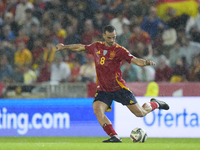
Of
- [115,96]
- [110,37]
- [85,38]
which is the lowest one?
[115,96]

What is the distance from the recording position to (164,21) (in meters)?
12.2

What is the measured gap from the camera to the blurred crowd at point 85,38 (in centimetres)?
1079

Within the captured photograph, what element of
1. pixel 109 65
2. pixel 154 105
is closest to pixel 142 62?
pixel 109 65

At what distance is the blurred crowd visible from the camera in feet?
35.4

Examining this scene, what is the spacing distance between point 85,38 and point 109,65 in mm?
5336

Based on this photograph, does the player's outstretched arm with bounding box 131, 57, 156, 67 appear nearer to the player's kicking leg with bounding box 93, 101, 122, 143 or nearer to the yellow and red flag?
the player's kicking leg with bounding box 93, 101, 122, 143

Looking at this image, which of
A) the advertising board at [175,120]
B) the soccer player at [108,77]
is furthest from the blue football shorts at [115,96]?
the advertising board at [175,120]

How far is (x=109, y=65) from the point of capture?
7.14m

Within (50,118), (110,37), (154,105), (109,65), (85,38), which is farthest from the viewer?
(85,38)

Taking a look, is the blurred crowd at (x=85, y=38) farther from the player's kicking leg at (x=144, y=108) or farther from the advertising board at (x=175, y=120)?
the player's kicking leg at (x=144, y=108)

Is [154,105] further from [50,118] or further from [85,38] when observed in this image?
[85,38]

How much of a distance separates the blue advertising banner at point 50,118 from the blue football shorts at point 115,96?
8.29 feet

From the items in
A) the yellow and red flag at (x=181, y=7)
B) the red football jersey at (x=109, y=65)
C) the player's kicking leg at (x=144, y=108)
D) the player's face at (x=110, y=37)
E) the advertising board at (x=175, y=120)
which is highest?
the yellow and red flag at (x=181, y=7)

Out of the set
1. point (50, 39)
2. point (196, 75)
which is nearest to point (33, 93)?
point (50, 39)
